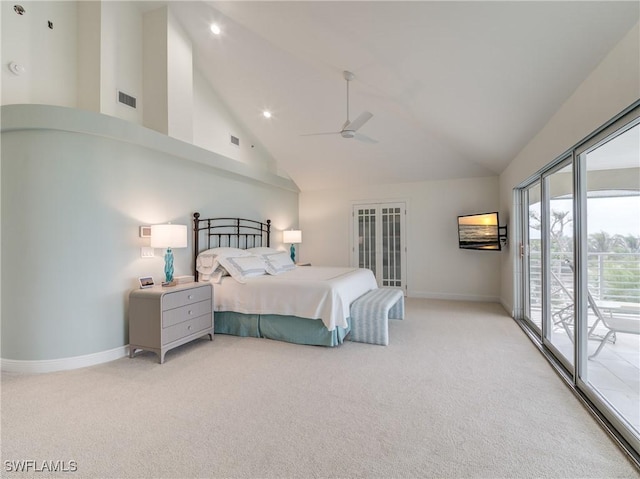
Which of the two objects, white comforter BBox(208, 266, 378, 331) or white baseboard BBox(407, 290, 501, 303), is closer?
white comforter BBox(208, 266, 378, 331)

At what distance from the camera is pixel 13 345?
9.73ft

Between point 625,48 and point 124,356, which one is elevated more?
point 625,48

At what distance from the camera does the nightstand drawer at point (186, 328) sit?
3.16 m

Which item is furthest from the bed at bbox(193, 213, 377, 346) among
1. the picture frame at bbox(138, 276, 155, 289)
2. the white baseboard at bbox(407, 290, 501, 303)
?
the white baseboard at bbox(407, 290, 501, 303)

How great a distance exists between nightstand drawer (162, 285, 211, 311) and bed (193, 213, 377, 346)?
12.7 inches

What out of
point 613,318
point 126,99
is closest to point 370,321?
point 613,318

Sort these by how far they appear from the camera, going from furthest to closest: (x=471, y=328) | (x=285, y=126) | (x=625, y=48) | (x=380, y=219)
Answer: (x=380, y=219)
(x=285, y=126)
(x=471, y=328)
(x=625, y=48)

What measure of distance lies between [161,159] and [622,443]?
A: 476 cm

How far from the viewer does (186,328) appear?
11.2 feet

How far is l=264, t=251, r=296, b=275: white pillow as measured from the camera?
4.64 meters

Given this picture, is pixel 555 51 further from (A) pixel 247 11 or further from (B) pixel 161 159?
(B) pixel 161 159

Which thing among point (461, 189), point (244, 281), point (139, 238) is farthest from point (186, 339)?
point (461, 189)

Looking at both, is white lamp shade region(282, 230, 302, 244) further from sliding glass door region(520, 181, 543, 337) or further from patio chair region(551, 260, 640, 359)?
patio chair region(551, 260, 640, 359)

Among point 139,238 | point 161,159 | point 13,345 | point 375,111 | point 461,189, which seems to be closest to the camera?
point 13,345
